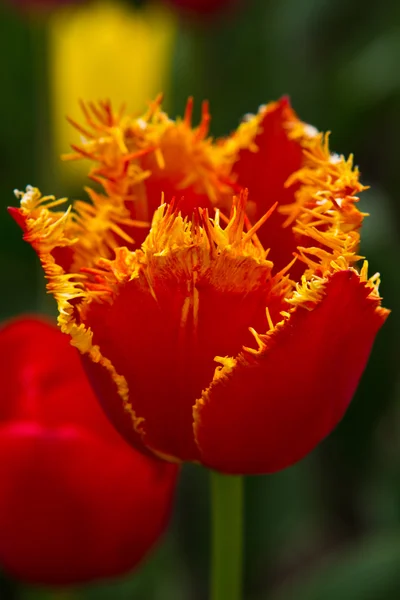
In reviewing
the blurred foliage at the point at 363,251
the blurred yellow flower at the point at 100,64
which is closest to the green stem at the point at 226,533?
the blurred foliage at the point at 363,251

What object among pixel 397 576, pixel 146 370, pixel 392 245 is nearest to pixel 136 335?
pixel 146 370

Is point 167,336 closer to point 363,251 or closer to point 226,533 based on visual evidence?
point 226,533

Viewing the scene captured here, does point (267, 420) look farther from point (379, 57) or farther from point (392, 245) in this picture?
point (379, 57)

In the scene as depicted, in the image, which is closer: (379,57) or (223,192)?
(223,192)

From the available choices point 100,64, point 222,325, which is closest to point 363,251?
point 100,64

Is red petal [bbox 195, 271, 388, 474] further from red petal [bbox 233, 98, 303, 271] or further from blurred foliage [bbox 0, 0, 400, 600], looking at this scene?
blurred foliage [bbox 0, 0, 400, 600]

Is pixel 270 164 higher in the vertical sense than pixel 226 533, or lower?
higher
